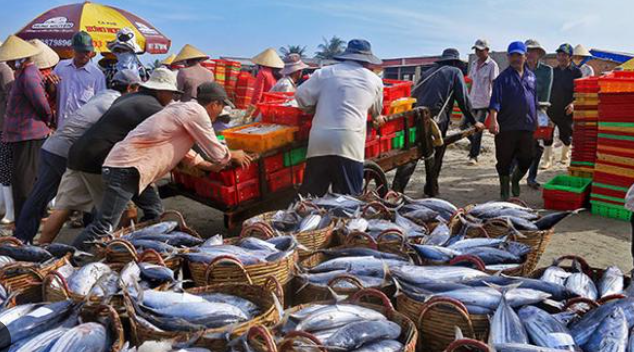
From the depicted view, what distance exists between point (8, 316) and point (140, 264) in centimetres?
74

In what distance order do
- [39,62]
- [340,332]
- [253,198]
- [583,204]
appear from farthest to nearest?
[583,204] → [39,62] → [253,198] → [340,332]

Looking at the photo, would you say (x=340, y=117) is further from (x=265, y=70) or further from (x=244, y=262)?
(x=265, y=70)

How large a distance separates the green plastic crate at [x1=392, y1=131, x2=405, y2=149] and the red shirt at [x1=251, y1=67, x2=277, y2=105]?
9.39ft

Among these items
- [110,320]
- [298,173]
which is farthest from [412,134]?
[110,320]

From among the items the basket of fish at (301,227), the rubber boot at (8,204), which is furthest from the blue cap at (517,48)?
the rubber boot at (8,204)

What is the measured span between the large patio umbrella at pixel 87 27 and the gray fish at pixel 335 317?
367 inches

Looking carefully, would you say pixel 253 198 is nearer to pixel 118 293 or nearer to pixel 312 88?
pixel 312 88

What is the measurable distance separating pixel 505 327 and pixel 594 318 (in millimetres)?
456

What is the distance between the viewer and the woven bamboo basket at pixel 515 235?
146 inches

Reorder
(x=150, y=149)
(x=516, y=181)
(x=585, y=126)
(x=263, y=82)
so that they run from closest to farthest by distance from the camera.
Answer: (x=150, y=149) → (x=585, y=126) → (x=516, y=181) → (x=263, y=82)

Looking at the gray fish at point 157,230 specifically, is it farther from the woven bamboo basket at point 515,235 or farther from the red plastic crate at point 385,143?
the red plastic crate at point 385,143

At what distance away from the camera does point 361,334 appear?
2.29 m

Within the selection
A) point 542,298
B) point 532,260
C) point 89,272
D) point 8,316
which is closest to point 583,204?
point 532,260

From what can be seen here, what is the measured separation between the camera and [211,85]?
4.33 meters
